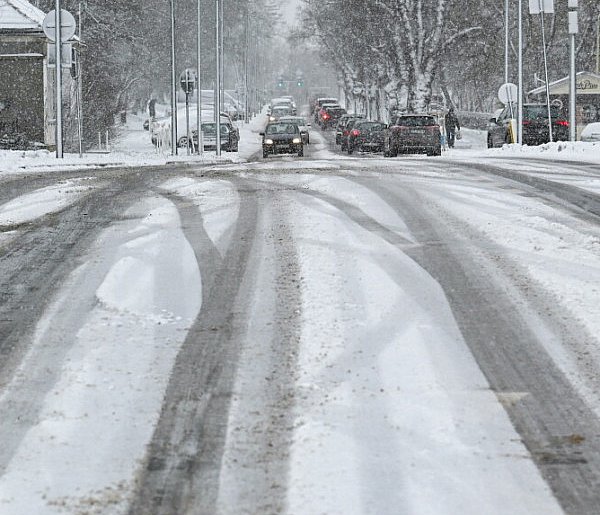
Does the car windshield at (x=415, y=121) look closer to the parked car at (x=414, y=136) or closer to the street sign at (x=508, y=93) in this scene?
the parked car at (x=414, y=136)

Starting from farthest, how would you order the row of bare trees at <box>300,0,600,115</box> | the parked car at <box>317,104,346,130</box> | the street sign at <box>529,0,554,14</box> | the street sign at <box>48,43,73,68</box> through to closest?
the parked car at <box>317,104,346,130</box> < the row of bare trees at <box>300,0,600,115</box> < the street sign at <box>529,0,554,14</box> < the street sign at <box>48,43,73,68</box>

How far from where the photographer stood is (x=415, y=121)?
3884 cm

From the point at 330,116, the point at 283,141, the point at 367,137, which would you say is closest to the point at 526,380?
the point at 283,141

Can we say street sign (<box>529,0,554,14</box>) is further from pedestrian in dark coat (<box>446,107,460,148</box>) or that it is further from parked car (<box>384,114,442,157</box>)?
pedestrian in dark coat (<box>446,107,460,148</box>)

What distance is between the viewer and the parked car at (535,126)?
4078 centimetres

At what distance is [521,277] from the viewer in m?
9.95

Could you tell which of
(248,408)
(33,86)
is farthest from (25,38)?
(248,408)

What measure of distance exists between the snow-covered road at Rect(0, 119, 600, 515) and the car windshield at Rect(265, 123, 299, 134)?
107 feet

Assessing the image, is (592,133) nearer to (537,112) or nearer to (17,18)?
(537,112)

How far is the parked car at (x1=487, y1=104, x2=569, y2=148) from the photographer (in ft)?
134

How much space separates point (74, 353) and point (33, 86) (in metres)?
40.4

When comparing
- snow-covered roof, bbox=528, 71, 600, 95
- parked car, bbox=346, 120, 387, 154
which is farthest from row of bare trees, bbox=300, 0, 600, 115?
parked car, bbox=346, 120, 387, 154

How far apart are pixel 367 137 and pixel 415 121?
941cm

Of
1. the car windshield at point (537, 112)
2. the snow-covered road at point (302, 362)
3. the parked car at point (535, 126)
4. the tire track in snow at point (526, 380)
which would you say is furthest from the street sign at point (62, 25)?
the tire track in snow at point (526, 380)
